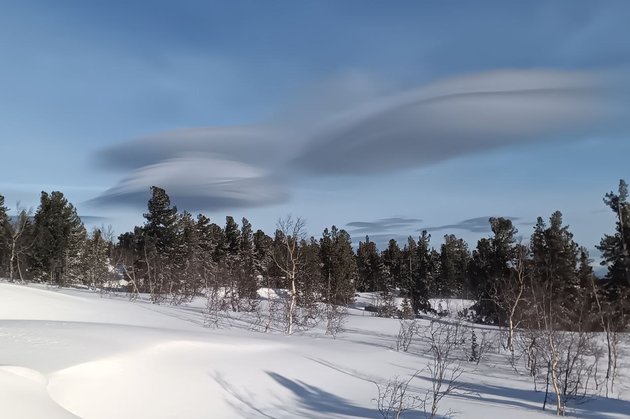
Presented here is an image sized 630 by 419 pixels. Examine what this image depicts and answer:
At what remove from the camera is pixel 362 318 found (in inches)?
1640

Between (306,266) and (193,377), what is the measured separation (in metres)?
35.8

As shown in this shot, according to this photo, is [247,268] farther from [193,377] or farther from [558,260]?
[193,377]

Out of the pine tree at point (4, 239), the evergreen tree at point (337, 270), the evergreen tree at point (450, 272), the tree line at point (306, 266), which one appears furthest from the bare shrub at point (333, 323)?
the evergreen tree at point (450, 272)

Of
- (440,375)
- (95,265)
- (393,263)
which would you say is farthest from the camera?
(393,263)

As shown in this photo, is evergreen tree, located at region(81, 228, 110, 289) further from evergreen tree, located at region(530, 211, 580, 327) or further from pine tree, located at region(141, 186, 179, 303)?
evergreen tree, located at region(530, 211, 580, 327)

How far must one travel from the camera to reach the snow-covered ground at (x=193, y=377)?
10.3 metres

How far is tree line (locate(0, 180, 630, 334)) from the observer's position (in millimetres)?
35500

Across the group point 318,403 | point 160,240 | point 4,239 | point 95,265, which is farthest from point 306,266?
point 318,403

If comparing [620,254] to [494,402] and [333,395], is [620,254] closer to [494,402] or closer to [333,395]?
[494,402]

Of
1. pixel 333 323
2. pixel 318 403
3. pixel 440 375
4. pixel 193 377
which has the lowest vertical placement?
pixel 318 403

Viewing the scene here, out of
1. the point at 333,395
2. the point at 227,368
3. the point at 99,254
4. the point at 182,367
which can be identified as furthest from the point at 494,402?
the point at 99,254

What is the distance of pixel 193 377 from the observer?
13.2 m

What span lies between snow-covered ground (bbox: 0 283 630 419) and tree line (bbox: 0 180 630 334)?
959 cm

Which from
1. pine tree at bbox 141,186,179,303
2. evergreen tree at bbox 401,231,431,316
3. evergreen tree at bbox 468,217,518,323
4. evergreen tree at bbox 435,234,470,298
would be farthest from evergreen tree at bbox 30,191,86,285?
evergreen tree at bbox 435,234,470,298
